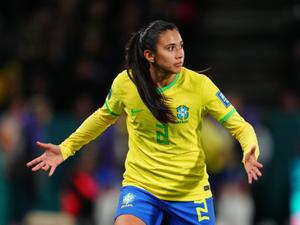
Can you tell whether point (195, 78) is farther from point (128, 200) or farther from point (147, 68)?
point (128, 200)

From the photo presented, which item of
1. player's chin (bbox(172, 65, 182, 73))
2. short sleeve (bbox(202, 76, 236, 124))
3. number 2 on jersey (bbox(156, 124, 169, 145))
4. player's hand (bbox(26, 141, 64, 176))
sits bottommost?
player's hand (bbox(26, 141, 64, 176))

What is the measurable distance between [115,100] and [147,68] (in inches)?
14.1

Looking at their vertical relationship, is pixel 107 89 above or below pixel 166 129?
below

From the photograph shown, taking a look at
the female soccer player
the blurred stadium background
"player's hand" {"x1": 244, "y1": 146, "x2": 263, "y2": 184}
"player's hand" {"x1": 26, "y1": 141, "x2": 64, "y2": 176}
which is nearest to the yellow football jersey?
the female soccer player

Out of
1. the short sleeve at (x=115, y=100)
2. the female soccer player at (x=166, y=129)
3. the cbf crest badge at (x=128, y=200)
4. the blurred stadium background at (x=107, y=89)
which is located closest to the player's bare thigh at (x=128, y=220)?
the female soccer player at (x=166, y=129)

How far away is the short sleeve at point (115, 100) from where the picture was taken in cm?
785

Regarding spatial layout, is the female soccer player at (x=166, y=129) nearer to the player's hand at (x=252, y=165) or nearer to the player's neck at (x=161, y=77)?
the player's neck at (x=161, y=77)

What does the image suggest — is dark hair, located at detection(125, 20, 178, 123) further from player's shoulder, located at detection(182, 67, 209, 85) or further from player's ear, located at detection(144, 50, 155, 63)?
player's shoulder, located at detection(182, 67, 209, 85)

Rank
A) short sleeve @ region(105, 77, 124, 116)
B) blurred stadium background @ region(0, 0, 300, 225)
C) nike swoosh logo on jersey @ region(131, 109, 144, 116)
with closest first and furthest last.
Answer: nike swoosh logo on jersey @ region(131, 109, 144, 116) → short sleeve @ region(105, 77, 124, 116) → blurred stadium background @ region(0, 0, 300, 225)

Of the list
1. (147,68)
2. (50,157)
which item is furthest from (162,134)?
(50,157)

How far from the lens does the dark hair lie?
7617 millimetres

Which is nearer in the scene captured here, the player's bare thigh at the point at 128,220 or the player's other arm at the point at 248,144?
the player's other arm at the point at 248,144

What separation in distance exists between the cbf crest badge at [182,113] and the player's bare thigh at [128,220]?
824 mm

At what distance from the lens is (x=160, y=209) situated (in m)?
7.77
